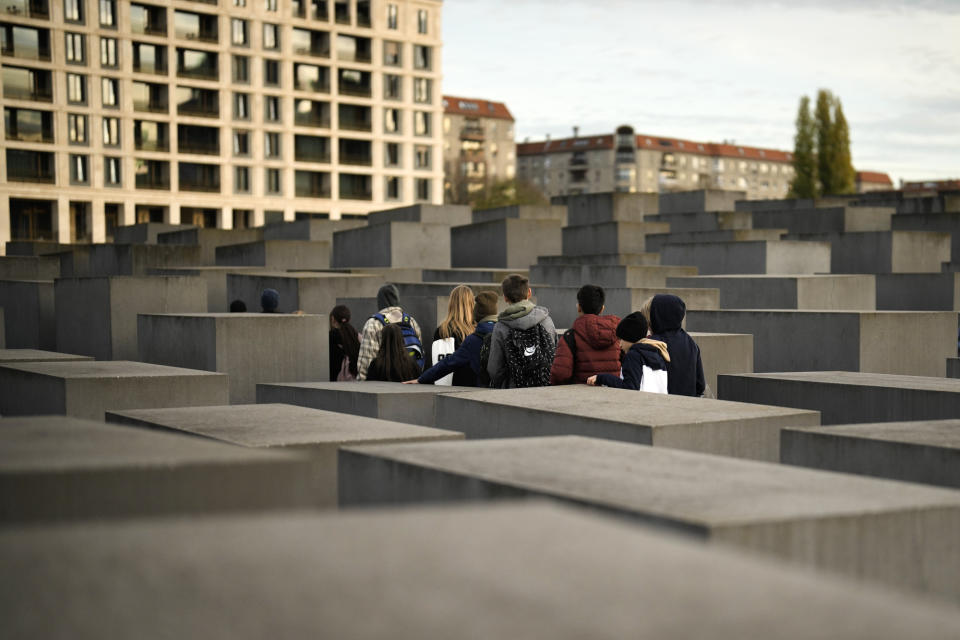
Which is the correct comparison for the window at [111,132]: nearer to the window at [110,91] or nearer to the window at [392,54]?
the window at [110,91]

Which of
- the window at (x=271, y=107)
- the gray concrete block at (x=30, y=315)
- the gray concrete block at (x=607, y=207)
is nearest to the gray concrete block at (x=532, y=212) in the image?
the gray concrete block at (x=607, y=207)

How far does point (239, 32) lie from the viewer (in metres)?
61.3

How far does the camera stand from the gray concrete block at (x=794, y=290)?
13352 mm

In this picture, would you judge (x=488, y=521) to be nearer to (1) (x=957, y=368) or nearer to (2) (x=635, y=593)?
(2) (x=635, y=593)

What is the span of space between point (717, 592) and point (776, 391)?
602cm

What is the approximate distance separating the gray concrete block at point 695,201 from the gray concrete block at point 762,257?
9632mm

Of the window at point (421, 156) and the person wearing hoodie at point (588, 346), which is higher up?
the window at point (421, 156)

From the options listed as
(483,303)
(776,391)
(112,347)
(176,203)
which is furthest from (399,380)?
(176,203)

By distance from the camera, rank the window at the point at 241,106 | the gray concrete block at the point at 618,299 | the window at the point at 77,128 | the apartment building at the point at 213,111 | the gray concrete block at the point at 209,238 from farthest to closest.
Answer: the window at the point at 241,106
the window at the point at 77,128
the apartment building at the point at 213,111
the gray concrete block at the point at 209,238
the gray concrete block at the point at 618,299

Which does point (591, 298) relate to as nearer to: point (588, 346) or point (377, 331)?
point (588, 346)

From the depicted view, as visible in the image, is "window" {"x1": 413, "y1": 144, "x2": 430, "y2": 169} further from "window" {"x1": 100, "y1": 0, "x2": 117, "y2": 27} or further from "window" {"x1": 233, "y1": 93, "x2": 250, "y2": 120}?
"window" {"x1": 100, "y1": 0, "x2": 117, "y2": 27}

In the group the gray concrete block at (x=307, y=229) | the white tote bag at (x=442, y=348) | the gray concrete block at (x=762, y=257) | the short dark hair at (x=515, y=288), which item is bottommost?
the white tote bag at (x=442, y=348)

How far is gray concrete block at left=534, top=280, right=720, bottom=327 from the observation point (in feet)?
41.1

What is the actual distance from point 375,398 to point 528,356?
106 centimetres
